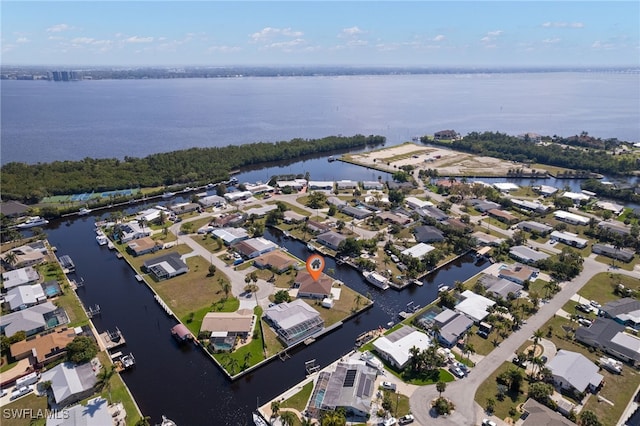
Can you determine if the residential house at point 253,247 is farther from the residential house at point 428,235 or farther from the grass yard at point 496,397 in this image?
the grass yard at point 496,397

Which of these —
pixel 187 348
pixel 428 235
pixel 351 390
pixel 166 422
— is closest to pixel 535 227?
pixel 428 235

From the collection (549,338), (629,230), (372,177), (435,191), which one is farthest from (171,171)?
(629,230)

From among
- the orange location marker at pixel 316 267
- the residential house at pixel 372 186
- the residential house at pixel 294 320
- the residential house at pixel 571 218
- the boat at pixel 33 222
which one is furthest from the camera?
the residential house at pixel 372 186

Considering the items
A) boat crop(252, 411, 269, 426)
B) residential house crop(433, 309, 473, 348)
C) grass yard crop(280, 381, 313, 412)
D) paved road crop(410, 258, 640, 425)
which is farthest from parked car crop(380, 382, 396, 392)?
boat crop(252, 411, 269, 426)

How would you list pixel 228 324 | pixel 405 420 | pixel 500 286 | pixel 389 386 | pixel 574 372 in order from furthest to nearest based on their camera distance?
1. pixel 500 286
2. pixel 228 324
3. pixel 574 372
4. pixel 389 386
5. pixel 405 420

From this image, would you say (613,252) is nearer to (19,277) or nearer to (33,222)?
(19,277)

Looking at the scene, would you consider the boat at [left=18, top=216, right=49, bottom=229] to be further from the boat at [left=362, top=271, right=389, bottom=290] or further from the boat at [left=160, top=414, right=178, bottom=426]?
the boat at [left=362, top=271, right=389, bottom=290]

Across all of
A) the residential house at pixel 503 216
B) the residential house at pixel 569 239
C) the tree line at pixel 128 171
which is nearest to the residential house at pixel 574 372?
the residential house at pixel 569 239
